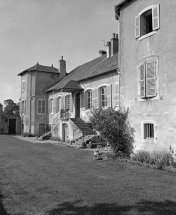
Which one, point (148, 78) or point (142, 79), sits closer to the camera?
point (148, 78)

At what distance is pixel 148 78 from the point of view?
10.2 m

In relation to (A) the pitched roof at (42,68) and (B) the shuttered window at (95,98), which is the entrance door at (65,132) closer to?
(B) the shuttered window at (95,98)

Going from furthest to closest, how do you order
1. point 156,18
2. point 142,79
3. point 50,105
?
point 50,105, point 142,79, point 156,18

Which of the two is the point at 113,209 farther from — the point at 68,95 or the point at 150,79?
the point at 68,95

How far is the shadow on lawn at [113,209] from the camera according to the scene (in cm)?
462

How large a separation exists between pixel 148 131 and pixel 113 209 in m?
6.02

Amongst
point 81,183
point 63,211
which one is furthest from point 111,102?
point 63,211

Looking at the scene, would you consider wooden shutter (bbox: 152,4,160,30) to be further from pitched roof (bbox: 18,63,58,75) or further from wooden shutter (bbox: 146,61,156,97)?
pitched roof (bbox: 18,63,58,75)

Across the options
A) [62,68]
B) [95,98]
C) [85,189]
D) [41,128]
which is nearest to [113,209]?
[85,189]

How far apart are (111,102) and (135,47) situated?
19.6ft

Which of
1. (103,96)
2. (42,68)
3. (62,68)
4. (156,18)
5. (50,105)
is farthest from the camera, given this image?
(62,68)

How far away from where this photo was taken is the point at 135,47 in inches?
435

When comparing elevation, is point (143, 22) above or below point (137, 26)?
above

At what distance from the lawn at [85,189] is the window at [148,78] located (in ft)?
10.9
